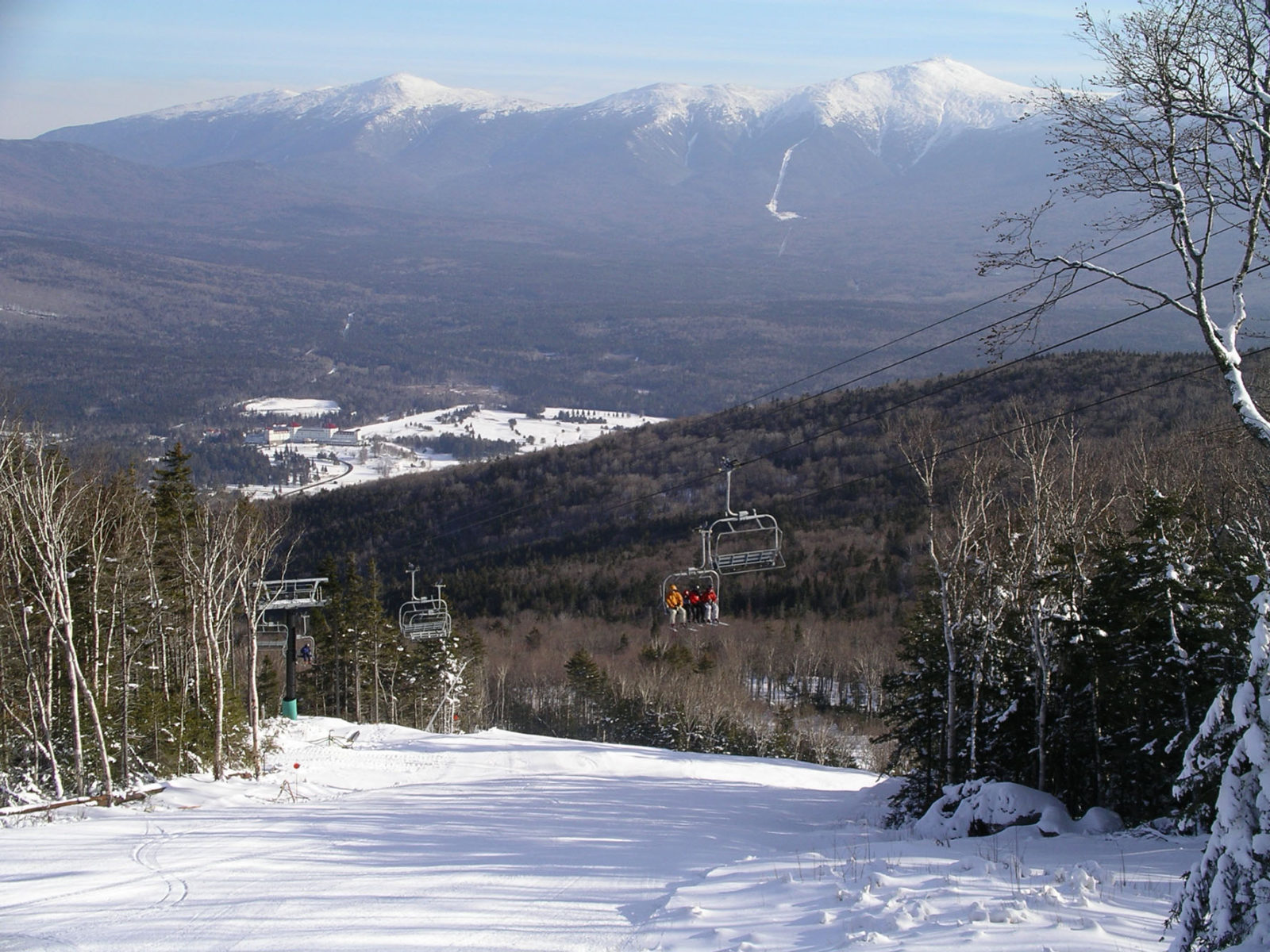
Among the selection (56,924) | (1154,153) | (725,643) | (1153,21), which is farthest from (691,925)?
(725,643)

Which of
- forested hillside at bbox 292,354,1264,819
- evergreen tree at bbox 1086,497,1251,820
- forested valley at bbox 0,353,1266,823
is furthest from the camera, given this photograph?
forested hillside at bbox 292,354,1264,819

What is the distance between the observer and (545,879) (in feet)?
47.5

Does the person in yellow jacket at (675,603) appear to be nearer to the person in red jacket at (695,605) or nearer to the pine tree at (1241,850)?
the person in red jacket at (695,605)

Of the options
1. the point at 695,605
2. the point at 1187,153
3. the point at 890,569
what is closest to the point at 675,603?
the point at 695,605

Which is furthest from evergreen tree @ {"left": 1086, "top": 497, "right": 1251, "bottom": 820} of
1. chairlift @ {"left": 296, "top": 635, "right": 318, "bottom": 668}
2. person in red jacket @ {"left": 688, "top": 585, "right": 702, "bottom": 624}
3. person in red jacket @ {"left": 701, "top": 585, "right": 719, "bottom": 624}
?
chairlift @ {"left": 296, "top": 635, "right": 318, "bottom": 668}

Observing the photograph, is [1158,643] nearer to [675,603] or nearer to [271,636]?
[675,603]

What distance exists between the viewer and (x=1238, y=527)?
66.8 feet

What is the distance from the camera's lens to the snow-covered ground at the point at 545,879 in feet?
34.4

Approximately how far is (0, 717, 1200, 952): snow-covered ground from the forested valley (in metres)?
2.11

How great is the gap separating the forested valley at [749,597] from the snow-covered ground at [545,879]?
6.93 ft

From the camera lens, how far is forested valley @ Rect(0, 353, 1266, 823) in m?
21.7

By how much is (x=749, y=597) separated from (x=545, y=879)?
8524 centimetres

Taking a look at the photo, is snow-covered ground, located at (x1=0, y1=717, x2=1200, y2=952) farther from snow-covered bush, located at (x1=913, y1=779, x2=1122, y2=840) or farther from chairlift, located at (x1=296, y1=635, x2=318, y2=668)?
chairlift, located at (x1=296, y1=635, x2=318, y2=668)

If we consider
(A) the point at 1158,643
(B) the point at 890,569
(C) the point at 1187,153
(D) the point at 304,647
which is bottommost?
(B) the point at 890,569
